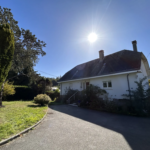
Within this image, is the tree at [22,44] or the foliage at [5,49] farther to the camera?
the tree at [22,44]

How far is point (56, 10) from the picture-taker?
8.49 m

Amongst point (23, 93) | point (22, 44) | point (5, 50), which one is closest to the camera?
point (5, 50)

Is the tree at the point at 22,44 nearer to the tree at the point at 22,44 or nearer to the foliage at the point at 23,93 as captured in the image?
the tree at the point at 22,44

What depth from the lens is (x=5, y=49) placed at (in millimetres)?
6176

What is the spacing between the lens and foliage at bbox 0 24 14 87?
5.90 m

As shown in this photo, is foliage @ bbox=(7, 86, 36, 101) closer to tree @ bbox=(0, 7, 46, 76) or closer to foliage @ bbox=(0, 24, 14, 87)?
tree @ bbox=(0, 7, 46, 76)

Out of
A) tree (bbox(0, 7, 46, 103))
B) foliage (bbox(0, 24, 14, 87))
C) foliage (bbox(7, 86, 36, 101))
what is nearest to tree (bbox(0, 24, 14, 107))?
foliage (bbox(0, 24, 14, 87))

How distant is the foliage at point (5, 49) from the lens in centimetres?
590

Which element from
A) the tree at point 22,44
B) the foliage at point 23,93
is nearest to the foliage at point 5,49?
the tree at point 22,44

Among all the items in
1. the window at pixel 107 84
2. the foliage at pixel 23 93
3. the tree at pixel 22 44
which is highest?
the tree at pixel 22 44

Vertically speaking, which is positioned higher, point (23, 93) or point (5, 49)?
point (5, 49)

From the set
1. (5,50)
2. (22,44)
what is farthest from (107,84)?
(22,44)

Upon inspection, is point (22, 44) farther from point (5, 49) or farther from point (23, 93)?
point (23, 93)

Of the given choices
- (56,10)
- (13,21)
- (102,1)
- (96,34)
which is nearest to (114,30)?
(96,34)
